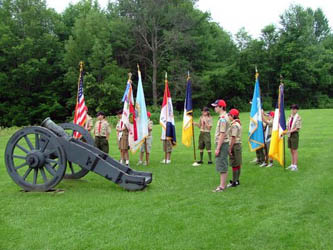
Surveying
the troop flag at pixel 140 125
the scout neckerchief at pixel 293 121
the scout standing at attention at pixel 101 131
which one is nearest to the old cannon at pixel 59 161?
the troop flag at pixel 140 125

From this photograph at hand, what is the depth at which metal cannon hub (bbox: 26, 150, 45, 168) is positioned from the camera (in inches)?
283

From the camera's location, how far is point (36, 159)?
7.20 meters

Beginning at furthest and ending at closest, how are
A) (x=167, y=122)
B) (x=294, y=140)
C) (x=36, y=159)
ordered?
1. (x=167, y=122)
2. (x=294, y=140)
3. (x=36, y=159)

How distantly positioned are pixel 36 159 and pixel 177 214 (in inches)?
120

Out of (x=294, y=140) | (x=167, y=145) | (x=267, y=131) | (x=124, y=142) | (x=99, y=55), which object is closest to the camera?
(x=294, y=140)

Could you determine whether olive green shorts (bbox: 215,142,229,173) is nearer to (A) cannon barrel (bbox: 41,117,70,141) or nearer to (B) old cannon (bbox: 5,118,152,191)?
(B) old cannon (bbox: 5,118,152,191)

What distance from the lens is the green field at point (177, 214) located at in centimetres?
482

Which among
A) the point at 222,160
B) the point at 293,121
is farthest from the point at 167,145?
the point at 222,160

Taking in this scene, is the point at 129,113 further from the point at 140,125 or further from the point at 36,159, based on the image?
the point at 36,159

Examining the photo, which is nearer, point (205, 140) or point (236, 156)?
point (236, 156)

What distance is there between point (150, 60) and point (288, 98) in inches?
785

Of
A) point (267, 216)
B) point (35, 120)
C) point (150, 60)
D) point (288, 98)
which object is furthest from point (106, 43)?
point (267, 216)

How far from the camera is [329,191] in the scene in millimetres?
7242

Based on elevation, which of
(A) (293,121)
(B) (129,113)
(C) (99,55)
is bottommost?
(A) (293,121)
